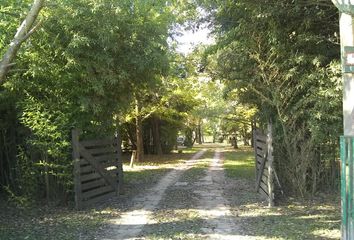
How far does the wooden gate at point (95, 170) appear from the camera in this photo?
9.52 meters

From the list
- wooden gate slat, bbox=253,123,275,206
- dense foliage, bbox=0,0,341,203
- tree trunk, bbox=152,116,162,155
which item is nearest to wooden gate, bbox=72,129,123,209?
dense foliage, bbox=0,0,341,203

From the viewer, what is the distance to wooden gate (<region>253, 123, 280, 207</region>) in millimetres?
9648

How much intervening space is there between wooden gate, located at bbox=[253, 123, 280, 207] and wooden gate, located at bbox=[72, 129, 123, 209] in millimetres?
3868

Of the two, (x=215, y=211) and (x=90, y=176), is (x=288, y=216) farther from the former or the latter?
(x=90, y=176)

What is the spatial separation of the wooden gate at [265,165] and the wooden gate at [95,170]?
3868 mm

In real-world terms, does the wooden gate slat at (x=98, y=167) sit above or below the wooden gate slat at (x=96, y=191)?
above

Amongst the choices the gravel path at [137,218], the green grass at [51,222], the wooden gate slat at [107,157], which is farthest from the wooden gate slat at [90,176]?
the gravel path at [137,218]

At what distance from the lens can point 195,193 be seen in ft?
38.1

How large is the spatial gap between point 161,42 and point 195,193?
4.25 m

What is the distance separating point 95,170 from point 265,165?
4.29m

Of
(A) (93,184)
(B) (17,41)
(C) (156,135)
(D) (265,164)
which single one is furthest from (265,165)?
(C) (156,135)

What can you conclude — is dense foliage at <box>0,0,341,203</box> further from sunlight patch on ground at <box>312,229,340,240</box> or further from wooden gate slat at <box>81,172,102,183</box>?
sunlight patch on ground at <box>312,229,340,240</box>

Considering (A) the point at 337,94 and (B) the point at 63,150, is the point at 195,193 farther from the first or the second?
(A) the point at 337,94

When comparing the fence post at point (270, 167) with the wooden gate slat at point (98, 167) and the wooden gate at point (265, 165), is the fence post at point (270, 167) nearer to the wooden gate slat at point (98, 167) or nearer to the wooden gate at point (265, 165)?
the wooden gate at point (265, 165)
